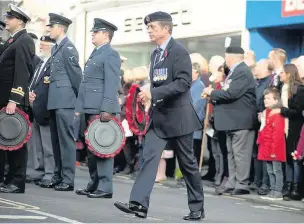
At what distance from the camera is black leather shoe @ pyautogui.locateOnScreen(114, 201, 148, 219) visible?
9.15m

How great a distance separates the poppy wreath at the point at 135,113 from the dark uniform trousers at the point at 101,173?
3.65 meters

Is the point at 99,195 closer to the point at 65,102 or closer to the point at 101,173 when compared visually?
the point at 101,173

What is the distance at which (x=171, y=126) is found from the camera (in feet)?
30.5

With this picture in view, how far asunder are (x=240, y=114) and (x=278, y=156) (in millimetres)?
852

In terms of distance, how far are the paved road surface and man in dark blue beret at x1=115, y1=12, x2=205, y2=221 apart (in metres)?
0.24

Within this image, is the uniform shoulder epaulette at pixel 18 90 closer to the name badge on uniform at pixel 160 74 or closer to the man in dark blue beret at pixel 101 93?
the man in dark blue beret at pixel 101 93

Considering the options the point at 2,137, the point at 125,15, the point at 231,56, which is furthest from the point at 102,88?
the point at 125,15

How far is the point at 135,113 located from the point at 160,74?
19.7 feet

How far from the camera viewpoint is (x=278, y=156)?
12734 millimetres

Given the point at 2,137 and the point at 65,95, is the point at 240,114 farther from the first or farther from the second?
the point at 2,137

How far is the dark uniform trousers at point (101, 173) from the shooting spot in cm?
1122

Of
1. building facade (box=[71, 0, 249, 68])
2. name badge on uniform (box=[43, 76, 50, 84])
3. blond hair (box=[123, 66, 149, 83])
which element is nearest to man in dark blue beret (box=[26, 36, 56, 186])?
name badge on uniform (box=[43, 76, 50, 84])

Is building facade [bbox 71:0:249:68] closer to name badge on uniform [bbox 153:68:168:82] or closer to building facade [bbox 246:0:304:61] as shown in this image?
building facade [bbox 246:0:304:61]

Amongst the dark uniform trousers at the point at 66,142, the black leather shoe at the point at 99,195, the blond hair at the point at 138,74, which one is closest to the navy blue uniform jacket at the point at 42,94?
the dark uniform trousers at the point at 66,142
